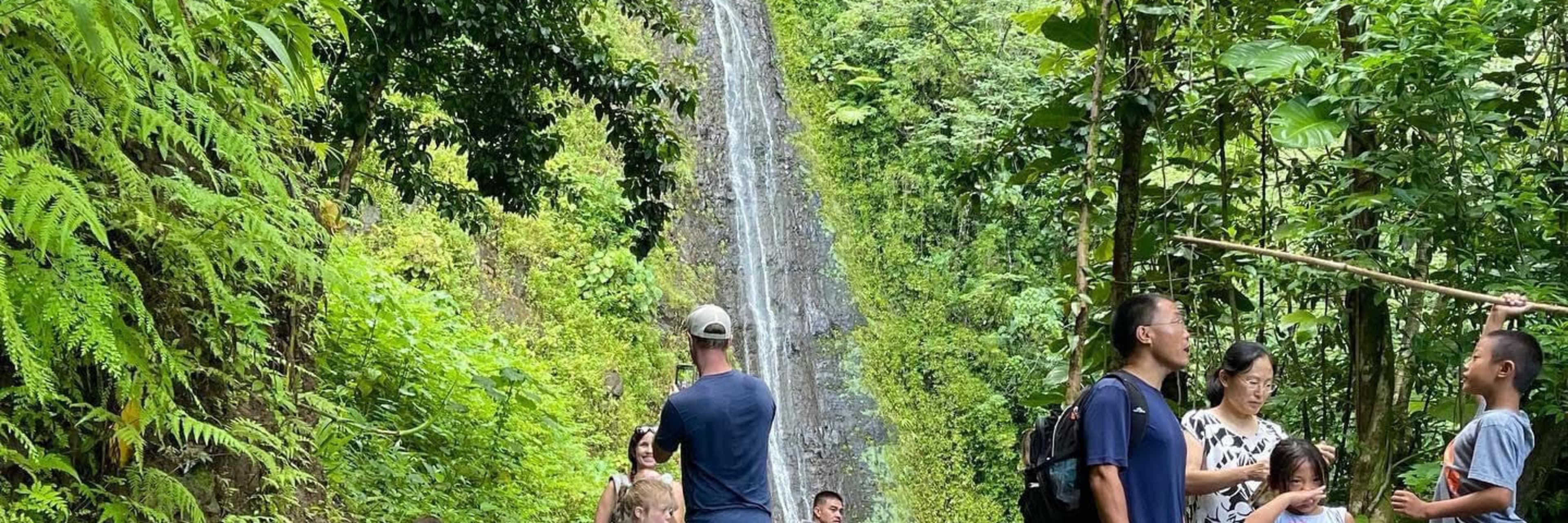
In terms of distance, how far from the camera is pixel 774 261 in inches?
667

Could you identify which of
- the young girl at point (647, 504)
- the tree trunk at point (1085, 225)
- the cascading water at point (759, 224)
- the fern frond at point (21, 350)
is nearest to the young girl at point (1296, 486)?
the tree trunk at point (1085, 225)

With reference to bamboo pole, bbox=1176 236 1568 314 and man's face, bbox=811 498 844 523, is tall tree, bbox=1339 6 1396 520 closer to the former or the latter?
bamboo pole, bbox=1176 236 1568 314

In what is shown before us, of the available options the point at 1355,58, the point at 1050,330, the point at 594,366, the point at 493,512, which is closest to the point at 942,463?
the point at 1050,330

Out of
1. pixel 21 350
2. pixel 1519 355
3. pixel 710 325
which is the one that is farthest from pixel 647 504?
pixel 1519 355

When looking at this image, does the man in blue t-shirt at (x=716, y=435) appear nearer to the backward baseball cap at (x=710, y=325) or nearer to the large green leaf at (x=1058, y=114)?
the backward baseball cap at (x=710, y=325)

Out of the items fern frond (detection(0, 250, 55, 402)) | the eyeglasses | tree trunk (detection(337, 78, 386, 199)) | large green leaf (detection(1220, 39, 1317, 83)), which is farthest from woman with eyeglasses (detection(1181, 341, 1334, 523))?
tree trunk (detection(337, 78, 386, 199))

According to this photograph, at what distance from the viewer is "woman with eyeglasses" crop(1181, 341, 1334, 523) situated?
395 cm

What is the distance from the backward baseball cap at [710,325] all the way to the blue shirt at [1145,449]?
4.14 feet

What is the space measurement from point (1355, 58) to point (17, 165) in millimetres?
4141

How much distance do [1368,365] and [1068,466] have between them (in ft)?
8.22

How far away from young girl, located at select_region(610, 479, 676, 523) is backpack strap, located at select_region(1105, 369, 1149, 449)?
1.94m

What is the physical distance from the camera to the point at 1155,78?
5266mm

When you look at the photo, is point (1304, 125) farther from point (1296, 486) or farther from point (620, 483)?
point (620, 483)

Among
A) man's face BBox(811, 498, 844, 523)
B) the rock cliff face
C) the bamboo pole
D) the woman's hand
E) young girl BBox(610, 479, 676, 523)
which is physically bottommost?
the rock cliff face
